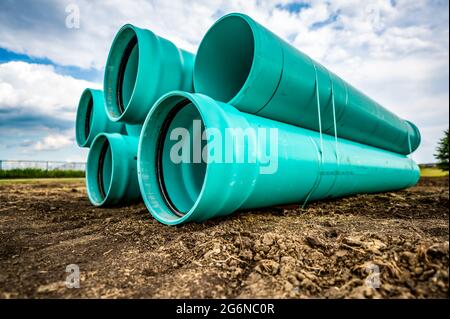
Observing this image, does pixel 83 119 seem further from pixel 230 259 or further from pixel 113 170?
pixel 230 259

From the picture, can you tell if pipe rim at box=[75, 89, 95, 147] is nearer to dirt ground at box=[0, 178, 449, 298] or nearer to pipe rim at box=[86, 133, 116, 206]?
pipe rim at box=[86, 133, 116, 206]

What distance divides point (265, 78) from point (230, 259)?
1.60m

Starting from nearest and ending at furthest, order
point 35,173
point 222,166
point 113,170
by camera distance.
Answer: point 222,166 → point 113,170 → point 35,173

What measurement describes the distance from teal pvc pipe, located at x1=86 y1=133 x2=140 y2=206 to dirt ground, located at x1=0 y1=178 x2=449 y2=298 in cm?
96

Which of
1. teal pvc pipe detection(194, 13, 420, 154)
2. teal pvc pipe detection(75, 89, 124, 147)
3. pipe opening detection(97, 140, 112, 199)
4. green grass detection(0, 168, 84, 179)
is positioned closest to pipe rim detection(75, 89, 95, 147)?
teal pvc pipe detection(75, 89, 124, 147)

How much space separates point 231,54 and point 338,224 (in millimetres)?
1979

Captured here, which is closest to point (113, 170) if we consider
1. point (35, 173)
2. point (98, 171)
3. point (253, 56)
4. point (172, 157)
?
point (98, 171)

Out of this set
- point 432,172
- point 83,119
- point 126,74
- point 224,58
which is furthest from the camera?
point 432,172

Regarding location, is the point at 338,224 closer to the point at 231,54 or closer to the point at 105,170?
the point at 231,54

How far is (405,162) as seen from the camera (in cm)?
612

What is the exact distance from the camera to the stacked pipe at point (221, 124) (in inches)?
86.3

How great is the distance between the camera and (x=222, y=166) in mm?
2023

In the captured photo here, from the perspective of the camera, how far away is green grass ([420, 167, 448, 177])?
13.4 meters

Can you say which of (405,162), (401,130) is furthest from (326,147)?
(405,162)
